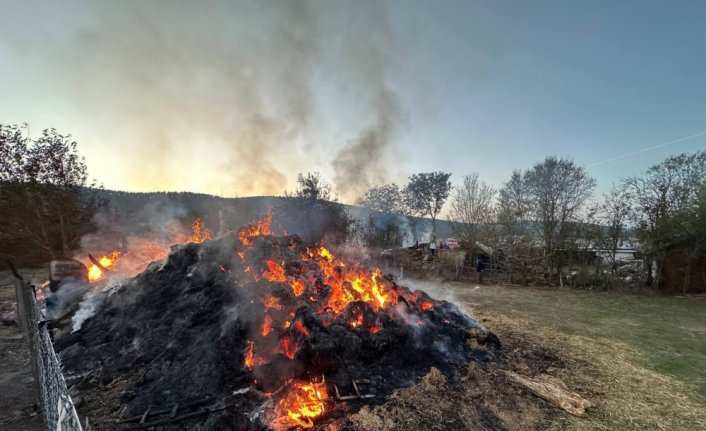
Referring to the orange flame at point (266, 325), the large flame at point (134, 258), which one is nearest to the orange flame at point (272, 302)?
the orange flame at point (266, 325)

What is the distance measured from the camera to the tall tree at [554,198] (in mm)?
22797

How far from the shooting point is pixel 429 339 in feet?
26.7

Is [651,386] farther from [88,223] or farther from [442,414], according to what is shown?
[88,223]

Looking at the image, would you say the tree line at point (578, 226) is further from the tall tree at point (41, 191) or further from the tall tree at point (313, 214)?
the tall tree at point (41, 191)

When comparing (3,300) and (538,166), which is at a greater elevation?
(538,166)

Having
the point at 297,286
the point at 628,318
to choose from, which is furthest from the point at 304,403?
the point at 628,318

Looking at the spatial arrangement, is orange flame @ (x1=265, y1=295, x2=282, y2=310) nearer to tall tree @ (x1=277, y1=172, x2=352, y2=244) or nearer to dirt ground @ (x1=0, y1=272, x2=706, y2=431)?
dirt ground @ (x1=0, y1=272, x2=706, y2=431)

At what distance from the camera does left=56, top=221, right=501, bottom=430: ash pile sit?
19.1 feet

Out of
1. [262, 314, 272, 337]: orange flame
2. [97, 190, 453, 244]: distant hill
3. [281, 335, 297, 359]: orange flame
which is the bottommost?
[281, 335, 297, 359]: orange flame

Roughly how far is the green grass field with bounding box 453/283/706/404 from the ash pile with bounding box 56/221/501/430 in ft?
14.9

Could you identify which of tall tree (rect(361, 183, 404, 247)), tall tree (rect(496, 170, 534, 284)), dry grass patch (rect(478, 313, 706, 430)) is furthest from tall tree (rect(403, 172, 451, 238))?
dry grass patch (rect(478, 313, 706, 430))

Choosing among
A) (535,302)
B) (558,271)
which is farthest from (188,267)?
(558,271)

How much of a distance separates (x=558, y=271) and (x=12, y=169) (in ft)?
A: 101

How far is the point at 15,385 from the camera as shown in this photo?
281 inches
